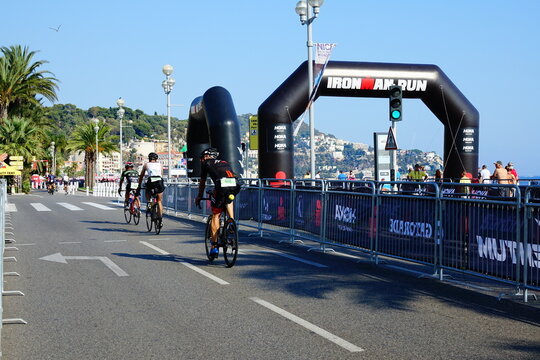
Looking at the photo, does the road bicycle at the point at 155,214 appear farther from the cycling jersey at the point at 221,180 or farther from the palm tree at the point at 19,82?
the palm tree at the point at 19,82

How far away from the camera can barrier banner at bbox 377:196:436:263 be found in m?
9.47

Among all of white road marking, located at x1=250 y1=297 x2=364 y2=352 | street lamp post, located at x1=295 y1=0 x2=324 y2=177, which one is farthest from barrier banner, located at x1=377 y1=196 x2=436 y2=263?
street lamp post, located at x1=295 y1=0 x2=324 y2=177

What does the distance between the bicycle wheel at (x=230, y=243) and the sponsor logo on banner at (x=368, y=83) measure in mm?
14559

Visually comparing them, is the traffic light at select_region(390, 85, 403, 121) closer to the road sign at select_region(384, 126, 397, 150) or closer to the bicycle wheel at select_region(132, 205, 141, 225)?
the road sign at select_region(384, 126, 397, 150)

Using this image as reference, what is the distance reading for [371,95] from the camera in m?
25.3

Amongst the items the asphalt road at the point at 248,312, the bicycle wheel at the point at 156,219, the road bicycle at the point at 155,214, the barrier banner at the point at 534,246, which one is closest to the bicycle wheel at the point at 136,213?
the road bicycle at the point at 155,214

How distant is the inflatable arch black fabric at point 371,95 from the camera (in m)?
23.3

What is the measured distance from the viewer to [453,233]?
8.90 metres

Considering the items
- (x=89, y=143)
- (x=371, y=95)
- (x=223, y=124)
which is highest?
(x=89, y=143)

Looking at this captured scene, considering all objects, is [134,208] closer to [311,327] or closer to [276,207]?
[276,207]

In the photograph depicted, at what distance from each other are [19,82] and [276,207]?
50.1 metres

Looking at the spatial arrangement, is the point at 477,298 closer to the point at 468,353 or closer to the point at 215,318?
the point at 468,353

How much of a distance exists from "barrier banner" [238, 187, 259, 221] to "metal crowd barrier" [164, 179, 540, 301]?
0.78 meters

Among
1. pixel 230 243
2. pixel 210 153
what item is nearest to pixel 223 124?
pixel 210 153
